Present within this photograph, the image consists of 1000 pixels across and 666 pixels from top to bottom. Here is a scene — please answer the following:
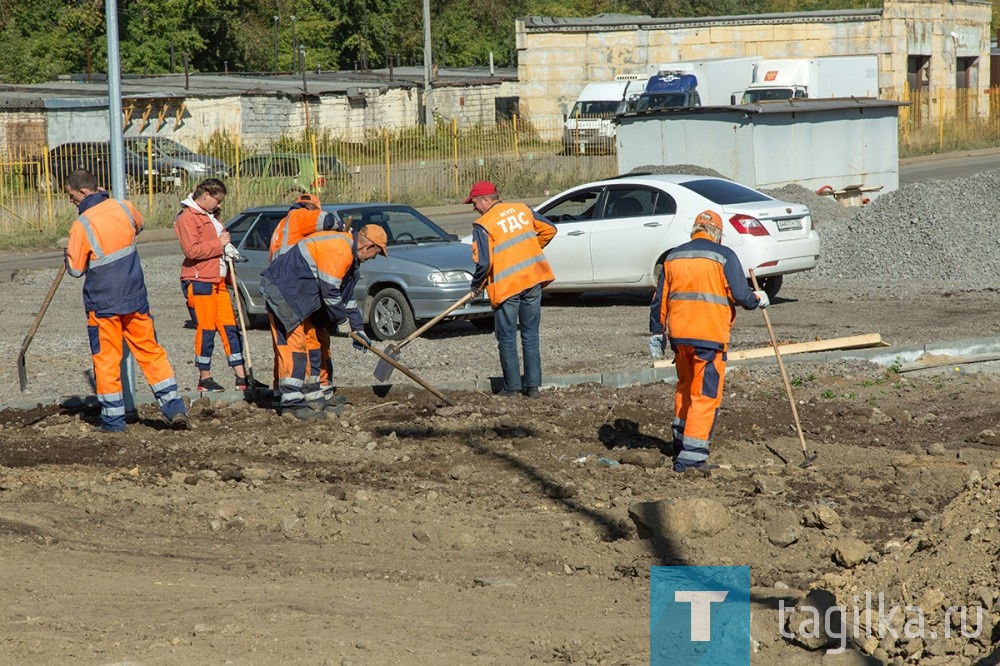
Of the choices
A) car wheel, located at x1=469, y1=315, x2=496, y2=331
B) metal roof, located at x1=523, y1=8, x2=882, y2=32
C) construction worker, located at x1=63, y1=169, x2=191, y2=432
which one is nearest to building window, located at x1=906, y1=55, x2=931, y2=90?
metal roof, located at x1=523, y1=8, x2=882, y2=32

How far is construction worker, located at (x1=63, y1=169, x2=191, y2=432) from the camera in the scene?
9.43m

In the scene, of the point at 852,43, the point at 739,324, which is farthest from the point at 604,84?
the point at 739,324

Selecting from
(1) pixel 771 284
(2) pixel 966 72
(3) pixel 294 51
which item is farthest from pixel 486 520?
(3) pixel 294 51

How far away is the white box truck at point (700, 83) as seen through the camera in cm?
4200

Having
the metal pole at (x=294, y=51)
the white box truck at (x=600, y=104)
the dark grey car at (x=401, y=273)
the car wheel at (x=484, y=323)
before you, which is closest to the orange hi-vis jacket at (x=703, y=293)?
the dark grey car at (x=401, y=273)

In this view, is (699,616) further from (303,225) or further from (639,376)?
(303,225)

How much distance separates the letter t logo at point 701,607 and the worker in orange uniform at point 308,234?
483 cm

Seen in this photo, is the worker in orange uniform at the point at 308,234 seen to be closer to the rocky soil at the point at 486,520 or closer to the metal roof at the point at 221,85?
the rocky soil at the point at 486,520

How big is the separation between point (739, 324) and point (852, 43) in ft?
127

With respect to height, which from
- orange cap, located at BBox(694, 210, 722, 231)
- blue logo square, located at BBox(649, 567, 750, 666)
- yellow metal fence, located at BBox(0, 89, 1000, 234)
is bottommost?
blue logo square, located at BBox(649, 567, 750, 666)

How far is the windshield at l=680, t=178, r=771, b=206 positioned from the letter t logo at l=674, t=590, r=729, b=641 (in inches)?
374

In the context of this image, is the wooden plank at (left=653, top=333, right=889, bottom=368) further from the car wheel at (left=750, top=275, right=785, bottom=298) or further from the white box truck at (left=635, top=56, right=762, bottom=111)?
the white box truck at (left=635, top=56, right=762, bottom=111)

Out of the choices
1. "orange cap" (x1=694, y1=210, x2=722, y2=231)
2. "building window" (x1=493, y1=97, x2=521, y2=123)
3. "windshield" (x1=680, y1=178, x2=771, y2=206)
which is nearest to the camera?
"orange cap" (x1=694, y1=210, x2=722, y2=231)

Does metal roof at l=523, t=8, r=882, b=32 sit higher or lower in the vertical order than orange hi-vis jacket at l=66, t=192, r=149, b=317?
higher
